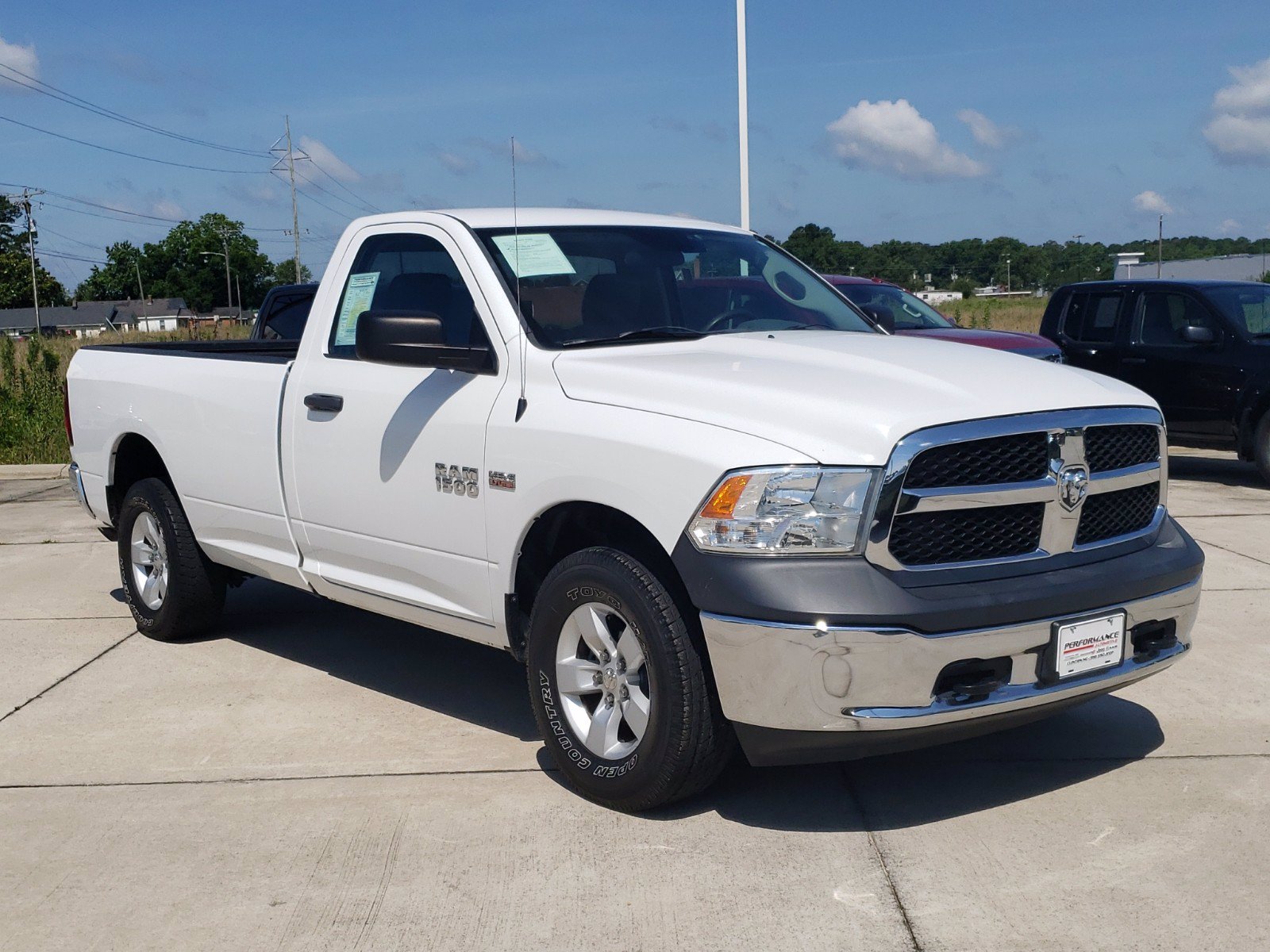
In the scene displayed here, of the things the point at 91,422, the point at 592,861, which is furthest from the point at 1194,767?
the point at 91,422

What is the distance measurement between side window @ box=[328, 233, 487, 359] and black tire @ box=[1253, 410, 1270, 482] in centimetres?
880

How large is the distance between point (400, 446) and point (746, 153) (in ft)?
45.8

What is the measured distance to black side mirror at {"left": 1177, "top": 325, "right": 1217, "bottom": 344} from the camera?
11.9 metres

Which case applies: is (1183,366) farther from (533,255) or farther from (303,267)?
(303,267)

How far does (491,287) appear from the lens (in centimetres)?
492

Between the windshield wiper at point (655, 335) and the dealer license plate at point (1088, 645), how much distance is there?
1.71m

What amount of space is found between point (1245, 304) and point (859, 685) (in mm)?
9909

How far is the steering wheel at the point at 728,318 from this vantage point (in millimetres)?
5126

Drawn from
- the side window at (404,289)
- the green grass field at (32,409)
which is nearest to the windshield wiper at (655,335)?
the side window at (404,289)

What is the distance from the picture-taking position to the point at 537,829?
14.2 ft

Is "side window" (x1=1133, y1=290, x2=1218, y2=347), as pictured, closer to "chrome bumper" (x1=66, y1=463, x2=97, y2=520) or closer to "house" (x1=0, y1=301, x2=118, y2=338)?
"chrome bumper" (x1=66, y1=463, x2=97, y2=520)

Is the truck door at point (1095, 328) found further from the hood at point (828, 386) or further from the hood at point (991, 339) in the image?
the hood at point (828, 386)

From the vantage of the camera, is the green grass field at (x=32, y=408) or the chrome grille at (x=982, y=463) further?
the green grass field at (x=32, y=408)

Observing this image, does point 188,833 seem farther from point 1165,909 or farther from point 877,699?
point 1165,909
